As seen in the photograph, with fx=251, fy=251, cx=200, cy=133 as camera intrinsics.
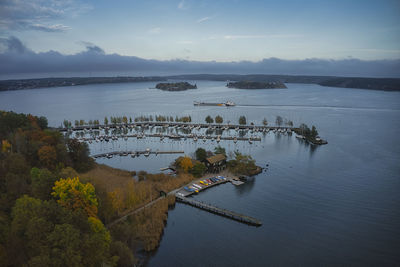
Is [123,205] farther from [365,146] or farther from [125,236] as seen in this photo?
[365,146]

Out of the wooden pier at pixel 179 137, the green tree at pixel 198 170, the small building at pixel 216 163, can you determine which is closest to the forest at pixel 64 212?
the green tree at pixel 198 170

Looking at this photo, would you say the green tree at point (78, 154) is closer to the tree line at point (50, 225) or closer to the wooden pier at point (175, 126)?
the tree line at point (50, 225)

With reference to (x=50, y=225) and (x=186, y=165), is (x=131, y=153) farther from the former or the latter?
(x=50, y=225)

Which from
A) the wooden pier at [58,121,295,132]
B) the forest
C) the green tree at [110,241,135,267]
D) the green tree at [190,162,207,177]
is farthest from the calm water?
the wooden pier at [58,121,295,132]

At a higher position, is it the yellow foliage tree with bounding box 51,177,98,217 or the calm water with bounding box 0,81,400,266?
the yellow foliage tree with bounding box 51,177,98,217

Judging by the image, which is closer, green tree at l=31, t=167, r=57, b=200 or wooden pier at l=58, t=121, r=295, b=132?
green tree at l=31, t=167, r=57, b=200

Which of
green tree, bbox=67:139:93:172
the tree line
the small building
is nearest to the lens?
the tree line

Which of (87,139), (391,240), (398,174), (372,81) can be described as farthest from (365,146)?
(372,81)

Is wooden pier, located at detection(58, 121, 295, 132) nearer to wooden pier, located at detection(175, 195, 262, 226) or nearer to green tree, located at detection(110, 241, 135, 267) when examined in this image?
wooden pier, located at detection(175, 195, 262, 226)
